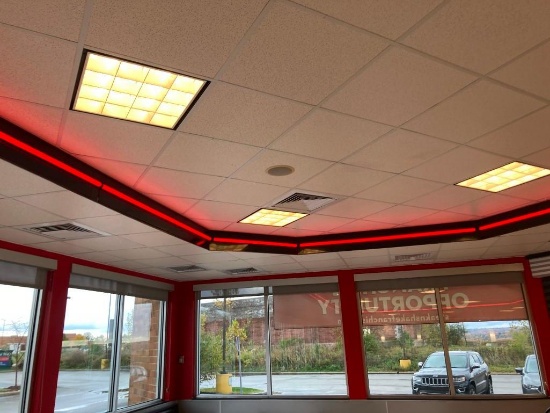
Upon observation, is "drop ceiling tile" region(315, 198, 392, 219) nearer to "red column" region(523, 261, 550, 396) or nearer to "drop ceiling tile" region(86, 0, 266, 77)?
"drop ceiling tile" region(86, 0, 266, 77)

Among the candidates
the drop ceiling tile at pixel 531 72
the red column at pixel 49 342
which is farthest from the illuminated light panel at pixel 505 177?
the red column at pixel 49 342

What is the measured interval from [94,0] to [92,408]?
5.80 meters

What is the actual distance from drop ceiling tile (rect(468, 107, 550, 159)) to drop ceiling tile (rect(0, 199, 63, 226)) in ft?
11.6

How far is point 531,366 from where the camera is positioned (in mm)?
5914

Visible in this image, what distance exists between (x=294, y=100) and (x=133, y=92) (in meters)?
0.88

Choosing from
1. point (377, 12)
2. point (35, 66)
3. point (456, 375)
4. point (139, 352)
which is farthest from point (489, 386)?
point (35, 66)

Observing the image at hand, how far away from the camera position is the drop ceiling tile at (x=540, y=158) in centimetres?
297

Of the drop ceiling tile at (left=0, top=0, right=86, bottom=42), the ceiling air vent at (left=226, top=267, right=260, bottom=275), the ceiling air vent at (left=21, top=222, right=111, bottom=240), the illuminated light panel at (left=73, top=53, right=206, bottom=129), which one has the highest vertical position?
the illuminated light panel at (left=73, top=53, right=206, bottom=129)

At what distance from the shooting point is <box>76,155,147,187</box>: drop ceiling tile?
114 inches

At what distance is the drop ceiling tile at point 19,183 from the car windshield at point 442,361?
5927mm

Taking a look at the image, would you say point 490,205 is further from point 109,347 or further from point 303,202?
point 109,347

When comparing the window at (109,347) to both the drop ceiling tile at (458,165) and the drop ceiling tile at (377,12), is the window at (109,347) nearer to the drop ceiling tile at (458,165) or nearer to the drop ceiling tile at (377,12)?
the drop ceiling tile at (458,165)

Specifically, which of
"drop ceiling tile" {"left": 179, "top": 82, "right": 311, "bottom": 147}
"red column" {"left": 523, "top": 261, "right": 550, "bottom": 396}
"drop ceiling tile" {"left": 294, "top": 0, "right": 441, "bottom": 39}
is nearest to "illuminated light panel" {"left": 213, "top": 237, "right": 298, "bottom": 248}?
"drop ceiling tile" {"left": 179, "top": 82, "right": 311, "bottom": 147}

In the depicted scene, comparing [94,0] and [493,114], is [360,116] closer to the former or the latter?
[493,114]
